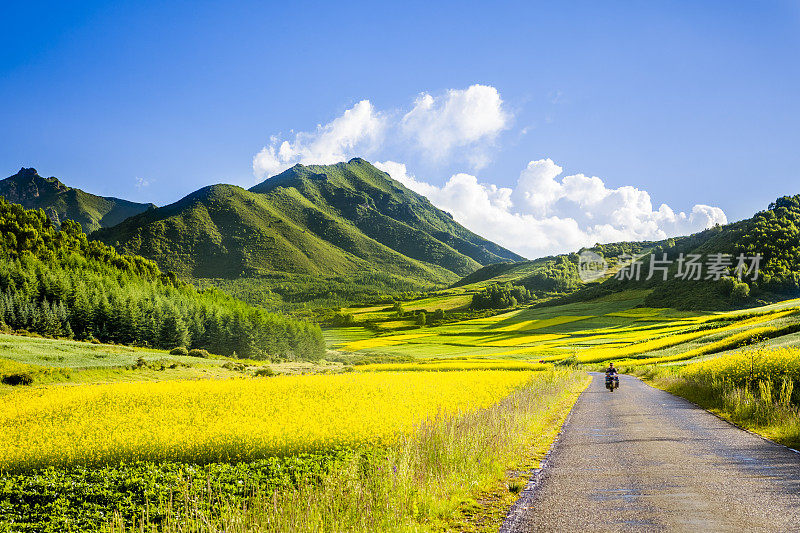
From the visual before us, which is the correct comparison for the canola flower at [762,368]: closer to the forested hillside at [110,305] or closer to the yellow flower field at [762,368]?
the yellow flower field at [762,368]

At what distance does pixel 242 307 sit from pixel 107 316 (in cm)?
3619

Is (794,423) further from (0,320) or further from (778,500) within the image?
(0,320)

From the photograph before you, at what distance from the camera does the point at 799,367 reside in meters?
17.4

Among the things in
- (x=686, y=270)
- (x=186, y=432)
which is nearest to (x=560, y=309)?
(x=686, y=270)

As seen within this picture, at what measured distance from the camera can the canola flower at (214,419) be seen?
13.6 meters

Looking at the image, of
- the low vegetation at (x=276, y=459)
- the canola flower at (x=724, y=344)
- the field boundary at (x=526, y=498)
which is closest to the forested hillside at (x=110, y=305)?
the low vegetation at (x=276, y=459)

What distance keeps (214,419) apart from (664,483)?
15.7 metres

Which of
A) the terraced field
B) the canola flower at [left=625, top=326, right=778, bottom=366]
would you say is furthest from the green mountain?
the canola flower at [left=625, top=326, right=778, bottom=366]

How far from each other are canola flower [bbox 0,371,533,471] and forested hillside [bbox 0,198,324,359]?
43.7m

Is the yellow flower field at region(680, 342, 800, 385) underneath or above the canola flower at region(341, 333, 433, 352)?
above

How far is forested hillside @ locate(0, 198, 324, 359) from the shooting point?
219 feet

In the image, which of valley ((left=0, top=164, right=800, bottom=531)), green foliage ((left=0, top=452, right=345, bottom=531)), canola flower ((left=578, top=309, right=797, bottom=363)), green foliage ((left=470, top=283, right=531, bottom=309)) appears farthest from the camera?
green foliage ((left=470, top=283, right=531, bottom=309))

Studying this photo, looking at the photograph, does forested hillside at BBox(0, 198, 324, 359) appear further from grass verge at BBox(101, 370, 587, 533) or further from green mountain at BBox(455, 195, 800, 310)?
green mountain at BBox(455, 195, 800, 310)

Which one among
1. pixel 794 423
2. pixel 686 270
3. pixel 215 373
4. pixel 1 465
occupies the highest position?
pixel 686 270
